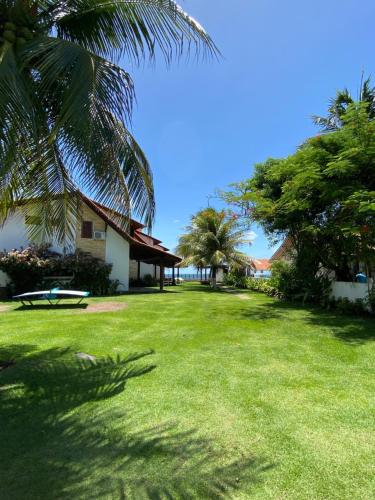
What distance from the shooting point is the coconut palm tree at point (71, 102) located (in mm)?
3881

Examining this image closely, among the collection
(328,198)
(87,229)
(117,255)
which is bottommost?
(117,255)

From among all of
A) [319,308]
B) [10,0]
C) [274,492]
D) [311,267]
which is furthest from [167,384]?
[311,267]

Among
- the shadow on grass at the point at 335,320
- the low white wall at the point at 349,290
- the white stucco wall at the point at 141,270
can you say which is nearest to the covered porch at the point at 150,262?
the white stucco wall at the point at 141,270

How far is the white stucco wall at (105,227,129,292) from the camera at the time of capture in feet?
70.8

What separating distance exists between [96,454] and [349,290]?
1246 centimetres

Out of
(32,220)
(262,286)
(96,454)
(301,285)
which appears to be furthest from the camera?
(262,286)

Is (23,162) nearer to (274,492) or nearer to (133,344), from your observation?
Result: (133,344)

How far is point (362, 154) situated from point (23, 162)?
964cm

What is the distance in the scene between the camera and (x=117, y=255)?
21.8m

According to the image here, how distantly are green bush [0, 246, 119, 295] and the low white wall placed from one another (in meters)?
12.5

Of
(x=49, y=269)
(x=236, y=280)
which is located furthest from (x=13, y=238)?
(x=236, y=280)

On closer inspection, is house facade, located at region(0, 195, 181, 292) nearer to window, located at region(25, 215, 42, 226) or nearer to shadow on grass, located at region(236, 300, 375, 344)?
shadow on grass, located at region(236, 300, 375, 344)

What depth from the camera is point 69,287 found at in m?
19.2

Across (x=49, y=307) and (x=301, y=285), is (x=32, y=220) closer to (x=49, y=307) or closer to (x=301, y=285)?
(x=49, y=307)
